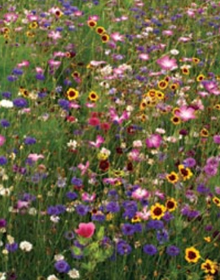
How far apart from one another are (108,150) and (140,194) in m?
0.47

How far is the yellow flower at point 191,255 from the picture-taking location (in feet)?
7.28

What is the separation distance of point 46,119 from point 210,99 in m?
1.15

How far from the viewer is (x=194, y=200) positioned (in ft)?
8.30

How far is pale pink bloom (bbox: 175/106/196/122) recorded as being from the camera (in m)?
3.09

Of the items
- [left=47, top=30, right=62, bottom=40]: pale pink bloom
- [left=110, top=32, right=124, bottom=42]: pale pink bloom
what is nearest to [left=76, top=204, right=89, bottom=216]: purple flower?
[left=47, top=30, right=62, bottom=40]: pale pink bloom

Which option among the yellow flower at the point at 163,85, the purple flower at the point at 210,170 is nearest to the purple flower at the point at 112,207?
the purple flower at the point at 210,170

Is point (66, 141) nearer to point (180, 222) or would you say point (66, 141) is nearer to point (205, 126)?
point (205, 126)

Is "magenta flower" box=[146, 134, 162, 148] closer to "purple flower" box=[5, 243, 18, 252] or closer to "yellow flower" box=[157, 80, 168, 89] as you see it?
"yellow flower" box=[157, 80, 168, 89]

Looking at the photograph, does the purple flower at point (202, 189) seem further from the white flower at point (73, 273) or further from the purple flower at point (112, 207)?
the white flower at point (73, 273)

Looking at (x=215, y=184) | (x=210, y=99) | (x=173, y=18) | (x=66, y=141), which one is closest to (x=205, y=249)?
(x=215, y=184)

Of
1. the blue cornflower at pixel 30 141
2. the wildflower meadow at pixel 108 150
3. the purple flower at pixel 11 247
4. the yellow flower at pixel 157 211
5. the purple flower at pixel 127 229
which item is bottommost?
the wildflower meadow at pixel 108 150

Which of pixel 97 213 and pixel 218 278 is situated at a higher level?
pixel 97 213

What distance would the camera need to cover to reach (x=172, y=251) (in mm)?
2279

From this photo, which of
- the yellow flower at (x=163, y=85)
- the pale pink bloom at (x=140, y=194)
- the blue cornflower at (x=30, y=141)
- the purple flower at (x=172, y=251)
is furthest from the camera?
the yellow flower at (x=163, y=85)
